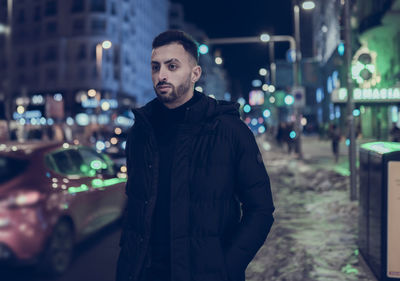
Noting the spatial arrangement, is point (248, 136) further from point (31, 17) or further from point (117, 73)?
point (31, 17)

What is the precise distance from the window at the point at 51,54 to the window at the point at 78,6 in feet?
19.5

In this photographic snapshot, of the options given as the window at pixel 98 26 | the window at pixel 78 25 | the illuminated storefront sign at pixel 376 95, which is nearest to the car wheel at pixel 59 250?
the illuminated storefront sign at pixel 376 95

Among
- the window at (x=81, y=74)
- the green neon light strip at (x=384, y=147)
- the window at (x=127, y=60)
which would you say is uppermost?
the window at (x=127, y=60)

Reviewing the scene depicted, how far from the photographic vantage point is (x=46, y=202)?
561 centimetres

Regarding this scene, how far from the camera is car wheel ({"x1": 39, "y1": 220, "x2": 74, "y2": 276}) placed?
223 inches

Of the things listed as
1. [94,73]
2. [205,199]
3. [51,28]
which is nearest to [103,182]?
[205,199]

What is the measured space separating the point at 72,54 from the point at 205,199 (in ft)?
227

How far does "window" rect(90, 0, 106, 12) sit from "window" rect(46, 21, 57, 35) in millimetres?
6177

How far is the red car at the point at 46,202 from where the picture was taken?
544cm

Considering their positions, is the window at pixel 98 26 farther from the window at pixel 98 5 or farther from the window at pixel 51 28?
the window at pixel 51 28

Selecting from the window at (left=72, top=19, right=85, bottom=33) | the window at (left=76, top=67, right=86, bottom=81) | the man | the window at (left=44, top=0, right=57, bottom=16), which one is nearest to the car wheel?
the man

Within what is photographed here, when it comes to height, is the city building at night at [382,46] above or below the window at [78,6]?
below

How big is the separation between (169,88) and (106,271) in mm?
4019

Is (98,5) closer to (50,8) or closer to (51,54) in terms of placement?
(50,8)
